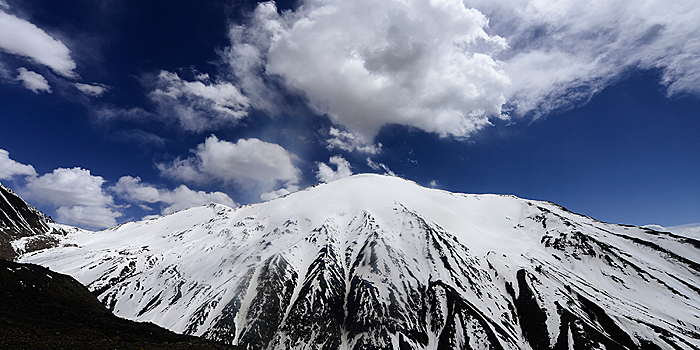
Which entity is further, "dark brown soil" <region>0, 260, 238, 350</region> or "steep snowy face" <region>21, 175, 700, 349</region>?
"steep snowy face" <region>21, 175, 700, 349</region>

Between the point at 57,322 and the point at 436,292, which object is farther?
the point at 436,292

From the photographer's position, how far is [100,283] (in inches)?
7328

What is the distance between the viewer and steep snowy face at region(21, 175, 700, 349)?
12950 cm

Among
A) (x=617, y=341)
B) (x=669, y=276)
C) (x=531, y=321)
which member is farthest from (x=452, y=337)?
(x=669, y=276)

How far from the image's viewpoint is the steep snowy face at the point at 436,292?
425ft

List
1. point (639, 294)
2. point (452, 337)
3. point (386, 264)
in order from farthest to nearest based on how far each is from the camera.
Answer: point (386, 264), point (639, 294), point (452, 337)

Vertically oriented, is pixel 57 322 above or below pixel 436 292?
below

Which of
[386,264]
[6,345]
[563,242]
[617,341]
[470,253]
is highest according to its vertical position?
[563,242]

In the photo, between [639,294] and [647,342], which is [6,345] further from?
[639,294]

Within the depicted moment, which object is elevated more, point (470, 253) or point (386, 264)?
point (470, 253)

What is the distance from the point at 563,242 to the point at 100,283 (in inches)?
12170

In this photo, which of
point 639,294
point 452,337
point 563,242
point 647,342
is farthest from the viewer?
point 563,242

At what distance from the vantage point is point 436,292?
155000 mm

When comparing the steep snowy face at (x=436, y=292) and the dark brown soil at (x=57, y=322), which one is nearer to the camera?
the dark brown soil at (x=57, y=322)
